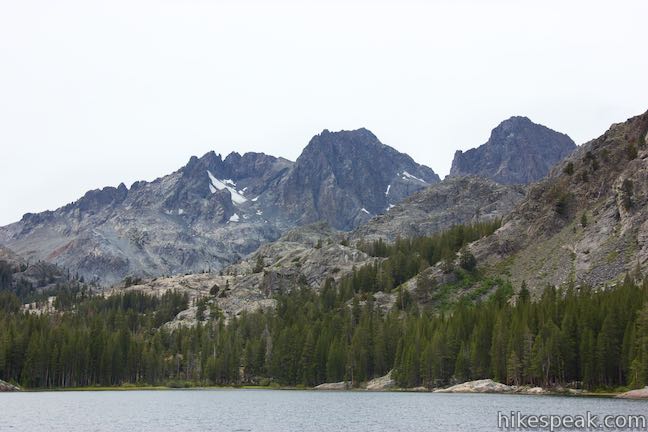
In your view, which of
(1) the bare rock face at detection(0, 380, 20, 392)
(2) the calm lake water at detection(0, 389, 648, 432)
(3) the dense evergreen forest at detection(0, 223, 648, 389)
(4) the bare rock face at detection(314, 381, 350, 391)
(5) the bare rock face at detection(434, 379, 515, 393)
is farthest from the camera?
(4) the bare rock face at detection(314, 381, 350, 391)

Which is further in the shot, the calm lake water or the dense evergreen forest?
the dense evergreen forest

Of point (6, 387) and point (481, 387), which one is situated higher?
point (481, 387)

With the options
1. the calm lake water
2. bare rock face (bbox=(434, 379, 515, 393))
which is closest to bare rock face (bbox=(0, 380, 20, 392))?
the calm lake water

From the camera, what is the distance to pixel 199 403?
122 m

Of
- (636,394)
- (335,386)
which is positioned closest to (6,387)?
(335,386)

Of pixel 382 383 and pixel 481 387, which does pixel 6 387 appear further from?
pixel 481 387

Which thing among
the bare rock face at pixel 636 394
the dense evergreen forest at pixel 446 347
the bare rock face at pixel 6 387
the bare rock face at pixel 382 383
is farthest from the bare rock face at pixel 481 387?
the bare rock face at pixel 6 387

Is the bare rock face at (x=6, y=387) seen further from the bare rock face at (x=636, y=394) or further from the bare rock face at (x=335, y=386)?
the bare rock face at (x=636, y=394)

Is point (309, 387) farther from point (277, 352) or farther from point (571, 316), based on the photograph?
point (571, 316)

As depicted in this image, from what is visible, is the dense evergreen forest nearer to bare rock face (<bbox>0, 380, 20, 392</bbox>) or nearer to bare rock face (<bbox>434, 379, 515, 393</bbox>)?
bare rock face (<bbox>434, 379, 515, 393</bbox>)

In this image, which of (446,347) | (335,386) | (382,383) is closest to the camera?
(446,347)

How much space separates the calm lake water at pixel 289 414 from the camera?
76.6 meters

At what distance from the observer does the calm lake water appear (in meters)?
76.6

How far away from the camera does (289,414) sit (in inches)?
3720
